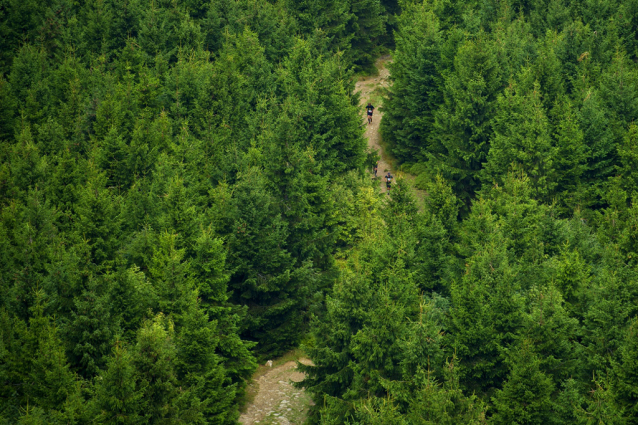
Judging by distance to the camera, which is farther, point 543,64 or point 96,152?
point 543,64

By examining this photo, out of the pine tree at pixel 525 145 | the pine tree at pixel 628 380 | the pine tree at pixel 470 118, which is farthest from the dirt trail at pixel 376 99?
the pine tree at pixel 628 380

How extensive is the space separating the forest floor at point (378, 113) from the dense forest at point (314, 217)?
4.89ft

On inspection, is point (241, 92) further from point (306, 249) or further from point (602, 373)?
point (602, 373)

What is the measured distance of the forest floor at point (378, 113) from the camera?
256 ft

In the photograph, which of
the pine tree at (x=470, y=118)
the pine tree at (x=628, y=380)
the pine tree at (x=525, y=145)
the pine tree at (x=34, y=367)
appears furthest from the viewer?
the pine tree at (x=470, y=118)

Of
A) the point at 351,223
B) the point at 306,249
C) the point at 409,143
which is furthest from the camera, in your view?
the point at 409,143

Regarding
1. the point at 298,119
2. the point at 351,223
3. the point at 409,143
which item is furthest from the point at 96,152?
the point at 409,143

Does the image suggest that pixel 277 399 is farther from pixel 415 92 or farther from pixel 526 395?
pixel 415 92

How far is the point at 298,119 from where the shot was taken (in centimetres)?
6169

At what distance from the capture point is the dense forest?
4041 centimetres

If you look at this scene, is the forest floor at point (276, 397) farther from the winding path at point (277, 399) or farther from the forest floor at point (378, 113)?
the forest floor at point (378, 113)

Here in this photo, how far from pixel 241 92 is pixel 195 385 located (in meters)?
33.2

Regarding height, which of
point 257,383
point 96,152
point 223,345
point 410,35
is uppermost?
point 410,35

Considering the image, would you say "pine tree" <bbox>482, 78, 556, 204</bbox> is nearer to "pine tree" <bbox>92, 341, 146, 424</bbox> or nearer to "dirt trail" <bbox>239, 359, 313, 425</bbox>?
"dirt trail" <bbox>239, 359, 313, 425</bbox>
